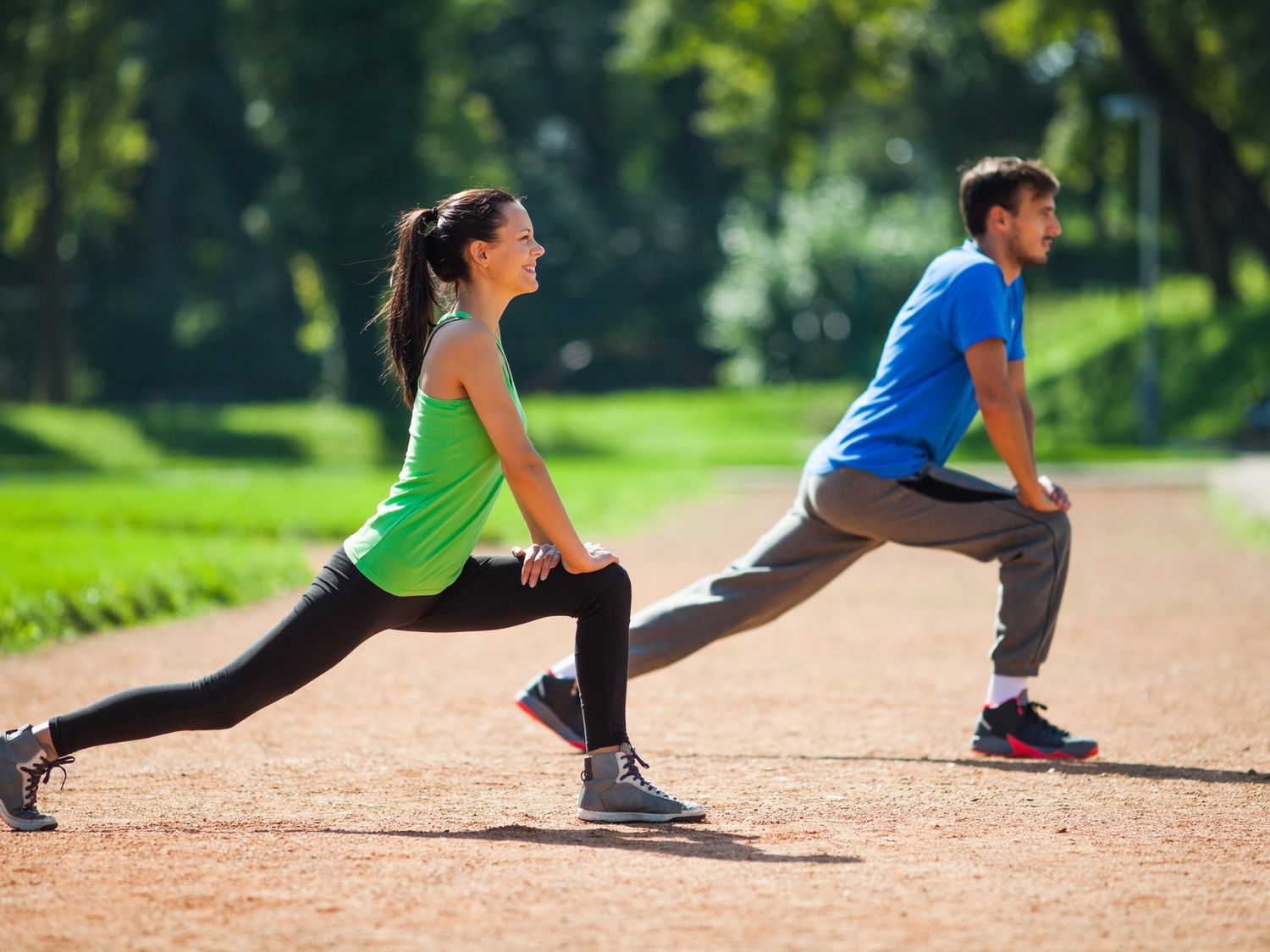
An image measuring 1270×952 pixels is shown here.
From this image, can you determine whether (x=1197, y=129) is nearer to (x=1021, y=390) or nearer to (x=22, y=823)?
(x=1021, y=390)

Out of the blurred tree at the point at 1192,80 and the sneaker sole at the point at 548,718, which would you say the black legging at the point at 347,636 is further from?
the blurred tree at the point at 1192,80

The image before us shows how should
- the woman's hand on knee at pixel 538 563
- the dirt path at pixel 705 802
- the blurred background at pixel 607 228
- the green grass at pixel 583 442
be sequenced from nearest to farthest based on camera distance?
the dirt path at pixel 705 802, the woman's hand on knee at pixel 538 563, the green grass at pixel 583 442, the blurred background at pixel 607 228

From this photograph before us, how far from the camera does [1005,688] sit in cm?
600

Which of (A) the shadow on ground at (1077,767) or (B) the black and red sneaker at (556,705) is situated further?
(B) the black and red sneaker at (556,705)

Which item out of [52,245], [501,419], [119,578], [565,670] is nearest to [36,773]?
[501,419]

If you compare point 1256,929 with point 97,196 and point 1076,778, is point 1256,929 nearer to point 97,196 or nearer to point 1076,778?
point 1076,778

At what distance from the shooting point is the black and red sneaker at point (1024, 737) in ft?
19.5

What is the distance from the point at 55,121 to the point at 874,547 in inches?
1357

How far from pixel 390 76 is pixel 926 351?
1264 inches

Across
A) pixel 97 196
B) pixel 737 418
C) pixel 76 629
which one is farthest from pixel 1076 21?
pixel 76 629

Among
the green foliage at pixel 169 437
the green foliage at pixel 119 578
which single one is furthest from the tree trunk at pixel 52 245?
the green foliage at pixel 119 578

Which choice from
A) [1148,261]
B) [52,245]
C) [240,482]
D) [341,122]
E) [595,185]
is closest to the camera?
[240,482]

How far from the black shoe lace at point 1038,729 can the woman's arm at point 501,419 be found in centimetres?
193

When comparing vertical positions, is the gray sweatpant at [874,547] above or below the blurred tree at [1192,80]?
below
